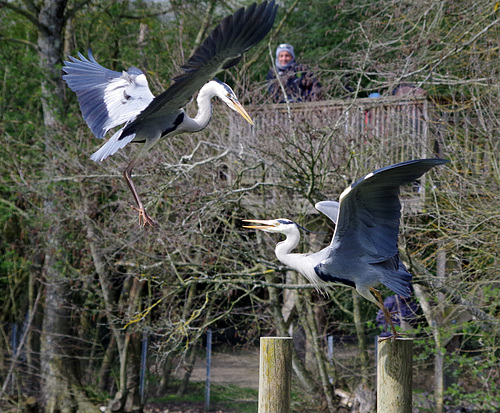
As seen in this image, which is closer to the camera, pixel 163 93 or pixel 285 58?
pixel 163 93

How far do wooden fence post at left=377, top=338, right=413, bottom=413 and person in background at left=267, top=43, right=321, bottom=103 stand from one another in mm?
4637

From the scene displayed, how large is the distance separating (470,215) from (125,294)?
A: 5097 mm

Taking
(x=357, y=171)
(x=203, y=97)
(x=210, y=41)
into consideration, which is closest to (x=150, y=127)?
(x=203, y=97)

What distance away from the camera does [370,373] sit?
8.35 meters

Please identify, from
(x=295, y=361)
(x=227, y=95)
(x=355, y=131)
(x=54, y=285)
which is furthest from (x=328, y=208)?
(x=54, y=285)

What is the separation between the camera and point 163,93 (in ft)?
11.7

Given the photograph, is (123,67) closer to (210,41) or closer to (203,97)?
(203,97)

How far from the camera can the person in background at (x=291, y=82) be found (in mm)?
8479

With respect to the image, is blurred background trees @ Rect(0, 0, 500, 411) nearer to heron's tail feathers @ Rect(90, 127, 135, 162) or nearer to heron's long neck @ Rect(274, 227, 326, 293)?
heron's long neck @ Rect(274, 227, 326, 293)

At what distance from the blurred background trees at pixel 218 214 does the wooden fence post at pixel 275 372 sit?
2636mm

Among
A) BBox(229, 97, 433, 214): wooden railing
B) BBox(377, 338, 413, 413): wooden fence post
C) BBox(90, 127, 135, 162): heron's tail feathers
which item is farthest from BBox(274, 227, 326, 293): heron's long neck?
BBox(229, 97, 433, 214): wooden railing

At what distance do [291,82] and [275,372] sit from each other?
5408mm

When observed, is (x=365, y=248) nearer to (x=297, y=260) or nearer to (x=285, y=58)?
(x=297, y=260)

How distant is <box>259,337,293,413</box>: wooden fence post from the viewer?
13.2 feet
